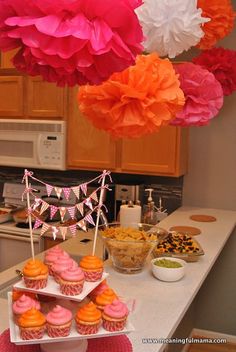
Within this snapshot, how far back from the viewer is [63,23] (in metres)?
0.70

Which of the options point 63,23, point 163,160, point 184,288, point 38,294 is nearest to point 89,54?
point 63,23

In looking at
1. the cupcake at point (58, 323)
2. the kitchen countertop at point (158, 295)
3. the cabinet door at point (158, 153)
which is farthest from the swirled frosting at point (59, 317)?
the cabinet door at point (158, 153)

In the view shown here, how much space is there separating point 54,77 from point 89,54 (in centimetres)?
10

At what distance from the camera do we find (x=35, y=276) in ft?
3.72

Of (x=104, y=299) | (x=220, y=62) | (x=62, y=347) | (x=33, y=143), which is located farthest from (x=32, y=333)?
(x=33, y=143)

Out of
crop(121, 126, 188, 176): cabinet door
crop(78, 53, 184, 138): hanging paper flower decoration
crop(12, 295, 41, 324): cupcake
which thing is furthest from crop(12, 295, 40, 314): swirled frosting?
crop(121, 126, 188, 176): cabinet door

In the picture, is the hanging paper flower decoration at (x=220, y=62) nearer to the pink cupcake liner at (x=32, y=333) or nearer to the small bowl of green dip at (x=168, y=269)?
the small bowl of green dip at (x=168, y=269)

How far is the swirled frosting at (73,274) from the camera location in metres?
1.11

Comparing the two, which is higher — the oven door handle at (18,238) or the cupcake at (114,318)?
the cupcake at (114,318)

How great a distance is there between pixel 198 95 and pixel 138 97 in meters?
0.47

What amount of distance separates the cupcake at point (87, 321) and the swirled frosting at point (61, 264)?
0.13 metres

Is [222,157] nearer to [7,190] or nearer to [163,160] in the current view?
[163,160]

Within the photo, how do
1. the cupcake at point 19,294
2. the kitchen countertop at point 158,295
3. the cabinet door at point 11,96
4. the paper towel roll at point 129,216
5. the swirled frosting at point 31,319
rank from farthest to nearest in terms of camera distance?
the cabinet door at point 11,96 → the paper towel roll at point 129,216 → the kitchen countertop at point 158,295 → the cupcake at point 19,294 → the swirled frosting at point 31,319

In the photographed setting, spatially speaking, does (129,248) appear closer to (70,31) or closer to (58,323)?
(58,323)
